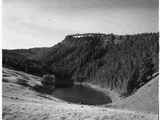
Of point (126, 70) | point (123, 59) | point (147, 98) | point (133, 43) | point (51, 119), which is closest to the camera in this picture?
point (51, 119)

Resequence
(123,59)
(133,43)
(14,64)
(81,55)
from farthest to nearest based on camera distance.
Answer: (81,55) < (133,43) < (123,59) < (14,64)

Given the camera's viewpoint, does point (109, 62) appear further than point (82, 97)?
Yes

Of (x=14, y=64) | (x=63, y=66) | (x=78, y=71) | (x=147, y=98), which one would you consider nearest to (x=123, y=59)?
(x=78, y=71)

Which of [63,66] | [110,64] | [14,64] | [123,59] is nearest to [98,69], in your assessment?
[110,64]

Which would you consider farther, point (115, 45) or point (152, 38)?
point (115, 45)

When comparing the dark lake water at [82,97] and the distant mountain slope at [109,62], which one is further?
the distant mountain slope at [109,62]

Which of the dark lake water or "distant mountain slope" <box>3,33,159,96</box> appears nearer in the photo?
the dark lake water

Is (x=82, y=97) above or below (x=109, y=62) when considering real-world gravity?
below

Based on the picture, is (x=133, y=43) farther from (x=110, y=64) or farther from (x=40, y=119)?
(x=40, y=119)

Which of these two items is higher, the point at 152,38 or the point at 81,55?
the point at 152,38

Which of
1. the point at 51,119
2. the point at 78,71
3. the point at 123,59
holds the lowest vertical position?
the point at 78,71
